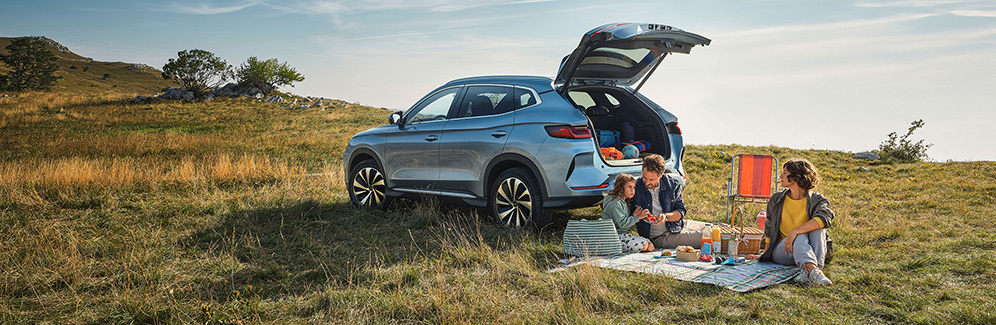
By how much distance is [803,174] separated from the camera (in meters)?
5.23

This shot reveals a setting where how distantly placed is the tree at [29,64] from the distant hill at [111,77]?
11.4 feet

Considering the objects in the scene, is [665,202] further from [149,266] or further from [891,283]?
[149,266]

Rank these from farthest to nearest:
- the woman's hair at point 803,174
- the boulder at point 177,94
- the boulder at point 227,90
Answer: the boulder at point 227,90, the boulder at point 177,94, the woman's hair at point 803,174

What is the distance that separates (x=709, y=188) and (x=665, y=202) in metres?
5.20

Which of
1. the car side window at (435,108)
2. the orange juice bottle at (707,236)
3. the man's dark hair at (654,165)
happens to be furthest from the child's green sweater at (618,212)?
the car side window at (435,108)

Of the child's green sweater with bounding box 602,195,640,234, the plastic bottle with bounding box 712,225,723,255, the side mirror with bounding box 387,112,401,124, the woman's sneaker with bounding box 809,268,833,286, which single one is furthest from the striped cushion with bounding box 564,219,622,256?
the side mirror with bounding box 387,112,401,124

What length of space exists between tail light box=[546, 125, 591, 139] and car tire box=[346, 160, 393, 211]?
9.76 ft

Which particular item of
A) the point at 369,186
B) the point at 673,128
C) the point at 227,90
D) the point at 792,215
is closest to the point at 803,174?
the point at 792,215

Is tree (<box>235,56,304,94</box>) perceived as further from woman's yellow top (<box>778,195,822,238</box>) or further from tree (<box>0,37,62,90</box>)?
woman's yellow top (<box>778,195,822,238</box>)

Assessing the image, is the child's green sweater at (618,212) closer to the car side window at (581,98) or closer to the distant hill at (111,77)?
the car side window at (581,98)

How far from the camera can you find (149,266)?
16.9 feet

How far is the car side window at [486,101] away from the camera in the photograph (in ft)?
21.6

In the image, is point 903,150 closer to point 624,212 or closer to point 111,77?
point 624,212

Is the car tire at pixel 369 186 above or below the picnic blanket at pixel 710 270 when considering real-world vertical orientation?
above
